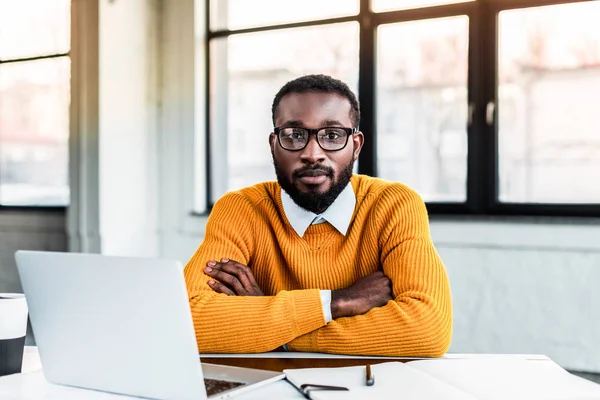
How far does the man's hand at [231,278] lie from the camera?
1.60 metres

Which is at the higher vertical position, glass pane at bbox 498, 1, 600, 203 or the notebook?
glass pane at bbox 498, 1, 600, 203

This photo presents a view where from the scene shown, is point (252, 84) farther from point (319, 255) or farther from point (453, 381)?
point (453, 381)

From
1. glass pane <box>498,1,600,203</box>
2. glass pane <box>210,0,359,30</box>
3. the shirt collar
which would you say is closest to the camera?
the shirt collar

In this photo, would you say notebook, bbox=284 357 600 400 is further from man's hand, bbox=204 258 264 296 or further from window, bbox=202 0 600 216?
window, bbox=202 0 600 216

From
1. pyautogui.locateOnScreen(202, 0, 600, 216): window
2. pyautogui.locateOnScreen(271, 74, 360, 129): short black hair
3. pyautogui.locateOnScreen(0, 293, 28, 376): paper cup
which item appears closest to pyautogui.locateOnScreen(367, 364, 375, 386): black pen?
pyautogui.locateOnScreen(0, 293, 28, 376): paper cup

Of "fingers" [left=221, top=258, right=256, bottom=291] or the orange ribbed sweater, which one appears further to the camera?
"fingers" [left=221, top=258, right=256, bottom=291]

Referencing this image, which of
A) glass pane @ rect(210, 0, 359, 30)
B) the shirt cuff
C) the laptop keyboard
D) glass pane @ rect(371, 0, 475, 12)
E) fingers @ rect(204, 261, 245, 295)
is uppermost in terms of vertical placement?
glass pane @ rect(210, 0, 359, 30)


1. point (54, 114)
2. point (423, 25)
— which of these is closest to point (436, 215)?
point (423, 25)

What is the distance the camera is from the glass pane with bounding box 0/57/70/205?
407 centimetres

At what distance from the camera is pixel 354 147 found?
5.91 ft

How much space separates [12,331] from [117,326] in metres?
0.30

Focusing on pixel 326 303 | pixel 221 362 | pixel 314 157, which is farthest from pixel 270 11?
pixel 221 362

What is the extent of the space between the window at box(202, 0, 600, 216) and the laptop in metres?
2.41

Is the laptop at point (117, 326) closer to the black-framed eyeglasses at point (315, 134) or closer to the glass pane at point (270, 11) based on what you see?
the black-framed eyeglasses at point (315, 134)
